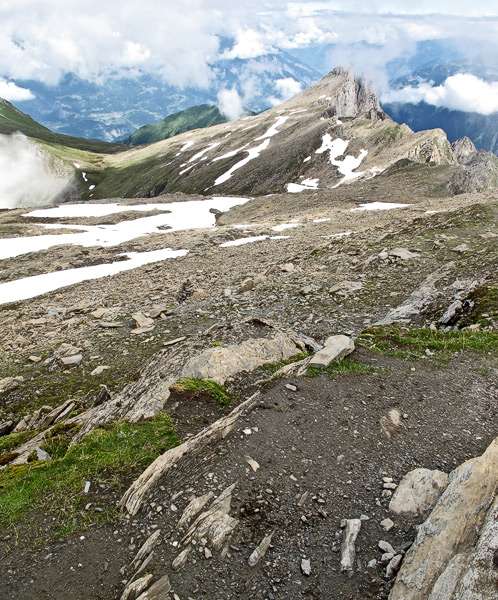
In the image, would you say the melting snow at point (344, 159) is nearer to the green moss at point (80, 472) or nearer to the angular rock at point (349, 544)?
the green moss at point (80, 472)

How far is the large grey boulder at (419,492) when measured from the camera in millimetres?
9523

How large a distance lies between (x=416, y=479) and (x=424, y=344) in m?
7.41

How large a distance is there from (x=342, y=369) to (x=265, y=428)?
12.8ft

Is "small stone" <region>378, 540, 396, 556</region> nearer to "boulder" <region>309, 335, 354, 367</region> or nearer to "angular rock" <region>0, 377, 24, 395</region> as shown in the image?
"boulder" <region>309, 335, 354, 367</region>

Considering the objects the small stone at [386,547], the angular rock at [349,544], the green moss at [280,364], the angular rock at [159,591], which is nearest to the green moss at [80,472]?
the angular rock at [159,591]

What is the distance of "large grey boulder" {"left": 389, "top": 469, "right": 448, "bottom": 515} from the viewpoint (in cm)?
952

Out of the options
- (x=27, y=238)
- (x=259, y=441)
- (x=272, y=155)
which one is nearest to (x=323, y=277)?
(x=259, y=441)

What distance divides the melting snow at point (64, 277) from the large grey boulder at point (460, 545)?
3344cm

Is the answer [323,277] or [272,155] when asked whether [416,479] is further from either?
[272,155]

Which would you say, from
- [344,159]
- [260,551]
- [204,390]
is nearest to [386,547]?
[260,551]

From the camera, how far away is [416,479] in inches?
396

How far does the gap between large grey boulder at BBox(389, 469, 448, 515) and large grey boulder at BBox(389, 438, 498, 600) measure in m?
0.60

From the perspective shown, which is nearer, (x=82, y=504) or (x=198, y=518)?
(x=198, y=518)

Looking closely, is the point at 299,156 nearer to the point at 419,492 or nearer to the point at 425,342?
the point at 425,342
